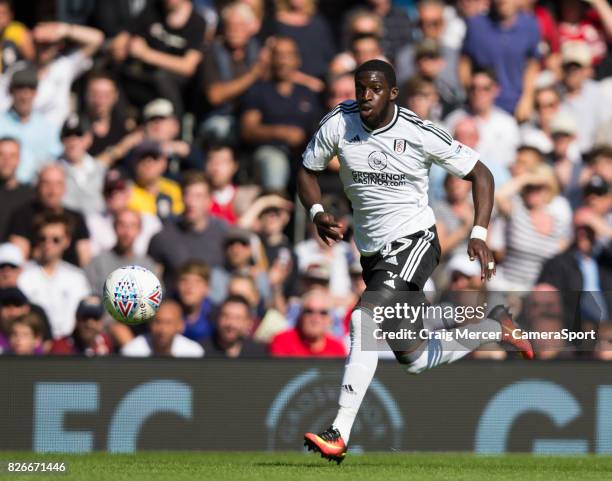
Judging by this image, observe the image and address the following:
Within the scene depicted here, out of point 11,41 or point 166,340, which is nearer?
point 166,340

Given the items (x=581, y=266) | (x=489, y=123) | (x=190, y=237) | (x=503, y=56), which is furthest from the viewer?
(x=503, y=56)

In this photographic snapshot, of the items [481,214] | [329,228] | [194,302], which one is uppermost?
[481,214]

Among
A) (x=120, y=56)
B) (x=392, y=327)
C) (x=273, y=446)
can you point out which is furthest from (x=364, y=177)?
(x=120, y=56)

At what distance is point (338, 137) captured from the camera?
9.67m

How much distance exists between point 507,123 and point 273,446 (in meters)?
5.35

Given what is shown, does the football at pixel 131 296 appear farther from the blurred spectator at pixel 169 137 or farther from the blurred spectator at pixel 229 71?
the blurred spectator at pixel 229 71

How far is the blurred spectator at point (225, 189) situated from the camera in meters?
14.7

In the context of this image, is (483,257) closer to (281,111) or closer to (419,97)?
(419,97)

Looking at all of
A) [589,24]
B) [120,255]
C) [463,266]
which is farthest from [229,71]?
[589,24]

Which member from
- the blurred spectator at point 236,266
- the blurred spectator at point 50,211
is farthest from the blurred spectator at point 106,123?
the blurred spectator at point 236,266

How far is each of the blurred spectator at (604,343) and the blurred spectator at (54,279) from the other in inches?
187

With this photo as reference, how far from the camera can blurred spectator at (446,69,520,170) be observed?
1541 centimetres

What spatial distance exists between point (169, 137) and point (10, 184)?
1790mm

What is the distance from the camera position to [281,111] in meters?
15.3
